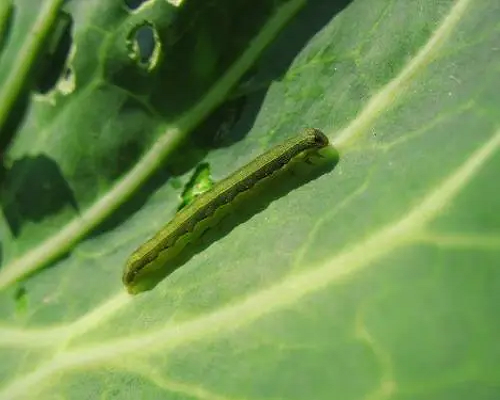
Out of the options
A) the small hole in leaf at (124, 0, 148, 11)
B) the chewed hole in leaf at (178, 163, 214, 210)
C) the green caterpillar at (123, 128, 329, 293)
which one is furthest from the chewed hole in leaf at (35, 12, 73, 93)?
the green caterpillar at (123, 128, 329, 293)

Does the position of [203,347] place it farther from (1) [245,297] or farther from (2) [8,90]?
(2) [8,90]

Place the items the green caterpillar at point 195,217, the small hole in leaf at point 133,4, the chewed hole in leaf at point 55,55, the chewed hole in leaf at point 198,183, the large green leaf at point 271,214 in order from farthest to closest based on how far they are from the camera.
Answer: the chewed hole in leaf at point 55,55 → the small hole in leaf at point 133,4 → the chewed hole in leaf at point 198,183 → the green caterpillar at point 195,217 → the large green leaf at point 271,214

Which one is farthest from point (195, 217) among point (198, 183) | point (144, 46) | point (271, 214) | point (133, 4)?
point (133, 4)

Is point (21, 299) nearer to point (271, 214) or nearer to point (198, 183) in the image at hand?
point (198, 183)

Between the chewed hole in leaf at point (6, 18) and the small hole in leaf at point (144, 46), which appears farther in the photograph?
the chewed hole in leaf at point (6, 18)

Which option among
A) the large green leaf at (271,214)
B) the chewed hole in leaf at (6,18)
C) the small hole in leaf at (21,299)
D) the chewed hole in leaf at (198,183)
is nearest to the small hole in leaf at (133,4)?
the large green leaf at (271,214)

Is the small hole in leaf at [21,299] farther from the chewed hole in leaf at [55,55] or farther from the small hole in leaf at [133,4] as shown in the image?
the small hole in leaf at [133,4]
